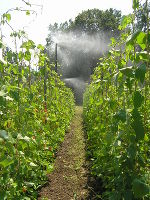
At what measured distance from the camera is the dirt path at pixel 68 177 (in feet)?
10.9

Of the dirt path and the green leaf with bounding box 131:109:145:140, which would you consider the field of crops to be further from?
the green leaf with bounding box 131:109:145:140

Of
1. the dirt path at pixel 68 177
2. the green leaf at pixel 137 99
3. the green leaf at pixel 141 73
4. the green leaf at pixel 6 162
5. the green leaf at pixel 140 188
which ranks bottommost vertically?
the dirt path at pixel 68 177

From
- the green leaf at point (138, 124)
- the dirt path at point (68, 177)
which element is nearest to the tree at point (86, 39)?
the dirt path at point (68, 177)

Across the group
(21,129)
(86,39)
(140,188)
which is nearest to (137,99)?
(140,188)

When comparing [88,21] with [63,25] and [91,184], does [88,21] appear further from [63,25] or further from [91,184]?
[91,184]

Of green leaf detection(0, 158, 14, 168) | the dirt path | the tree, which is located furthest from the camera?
the tree

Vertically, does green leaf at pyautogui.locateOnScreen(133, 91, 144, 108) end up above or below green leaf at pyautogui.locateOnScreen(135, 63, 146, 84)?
below

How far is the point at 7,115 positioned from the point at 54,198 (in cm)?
128

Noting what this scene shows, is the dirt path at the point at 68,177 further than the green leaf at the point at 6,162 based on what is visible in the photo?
Yes

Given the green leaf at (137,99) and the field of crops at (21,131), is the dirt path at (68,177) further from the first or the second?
the green leaf at (137,99)

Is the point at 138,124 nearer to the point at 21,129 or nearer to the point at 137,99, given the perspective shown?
the point at 137,99

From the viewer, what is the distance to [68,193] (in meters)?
3.37

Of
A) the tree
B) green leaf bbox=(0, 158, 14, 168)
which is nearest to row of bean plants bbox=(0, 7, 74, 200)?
green leaf bbox=(0, 158, 14, 168)

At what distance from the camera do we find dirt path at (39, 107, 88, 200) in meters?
3.32
